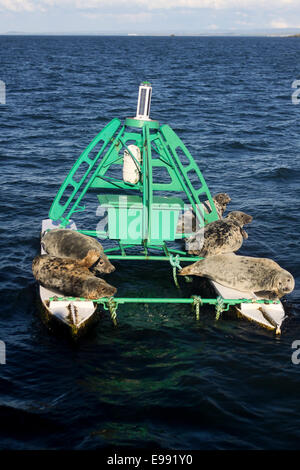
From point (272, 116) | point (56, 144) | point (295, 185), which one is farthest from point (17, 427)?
point (272, 116)

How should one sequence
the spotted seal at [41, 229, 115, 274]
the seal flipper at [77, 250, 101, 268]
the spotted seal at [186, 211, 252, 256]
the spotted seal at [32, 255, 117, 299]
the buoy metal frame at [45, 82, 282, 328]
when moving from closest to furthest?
the spotted seal at [32, 255, 117, 299] → the seal flipper at [77, 250, 101, 268] → the spotted seal at [41, 229, 115, 274] → the buoy metal frame at [45, 82, 282, 328] → the spotted seal at [186, 211, 252, 256]

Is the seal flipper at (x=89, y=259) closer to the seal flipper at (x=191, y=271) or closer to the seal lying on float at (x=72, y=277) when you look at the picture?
the seal lying on float at (x=72, y=277)

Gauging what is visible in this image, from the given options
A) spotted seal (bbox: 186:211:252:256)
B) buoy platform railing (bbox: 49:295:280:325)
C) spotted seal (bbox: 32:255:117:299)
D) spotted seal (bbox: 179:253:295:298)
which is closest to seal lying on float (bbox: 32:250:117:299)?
spotted seal (bbox: 32:255:117:299)

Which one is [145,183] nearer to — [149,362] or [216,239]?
[216,239]

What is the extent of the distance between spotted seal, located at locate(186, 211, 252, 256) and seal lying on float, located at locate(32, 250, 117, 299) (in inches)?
160

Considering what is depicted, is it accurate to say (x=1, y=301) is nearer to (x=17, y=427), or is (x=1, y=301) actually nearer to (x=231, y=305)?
(x=17, y=427)

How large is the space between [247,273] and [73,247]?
5.33 metres

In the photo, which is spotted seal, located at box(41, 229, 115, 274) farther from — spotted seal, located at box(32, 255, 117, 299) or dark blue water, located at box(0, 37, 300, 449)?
dark blue water, located at box(0, 37, 300, 449)

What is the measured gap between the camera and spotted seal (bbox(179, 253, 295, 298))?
1381 cm

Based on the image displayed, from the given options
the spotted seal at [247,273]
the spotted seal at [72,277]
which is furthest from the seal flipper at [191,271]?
the spotted seal at [72,277]

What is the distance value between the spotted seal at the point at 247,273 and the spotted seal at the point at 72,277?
2928mm

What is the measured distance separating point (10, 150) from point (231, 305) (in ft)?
76.4

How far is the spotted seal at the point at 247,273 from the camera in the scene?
544 inches

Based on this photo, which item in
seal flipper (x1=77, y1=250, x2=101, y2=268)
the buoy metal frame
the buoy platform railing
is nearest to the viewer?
the buoy platform railing
